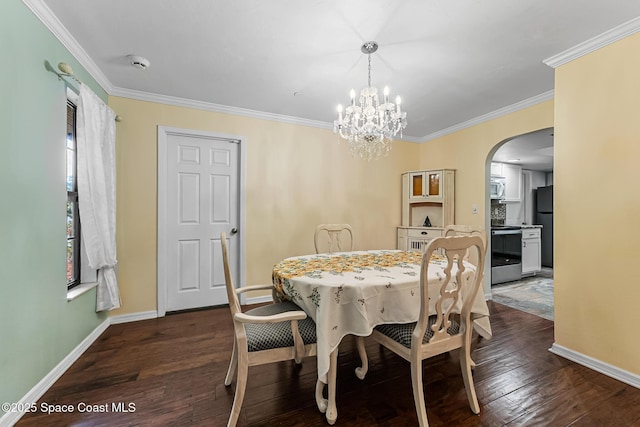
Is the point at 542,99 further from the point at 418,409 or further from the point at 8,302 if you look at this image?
the point at 8,302

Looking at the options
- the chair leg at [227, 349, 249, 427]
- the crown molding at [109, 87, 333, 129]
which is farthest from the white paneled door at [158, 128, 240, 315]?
the chair leg at [227, 349, 249, 427]

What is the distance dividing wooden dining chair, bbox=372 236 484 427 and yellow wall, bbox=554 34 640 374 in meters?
1.13

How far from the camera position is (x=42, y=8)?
65.4 inches

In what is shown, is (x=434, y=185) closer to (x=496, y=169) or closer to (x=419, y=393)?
(x=496, y=169)

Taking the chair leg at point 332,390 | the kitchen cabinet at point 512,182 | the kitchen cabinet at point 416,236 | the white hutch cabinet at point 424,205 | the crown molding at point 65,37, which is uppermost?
the crown molding at point 65,37

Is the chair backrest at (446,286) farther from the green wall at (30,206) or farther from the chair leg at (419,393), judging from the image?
the green wall at (30,206)

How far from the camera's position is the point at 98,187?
2.27 metres

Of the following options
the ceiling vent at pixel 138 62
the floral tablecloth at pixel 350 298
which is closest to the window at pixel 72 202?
the ceiling vent at pixel 138 62

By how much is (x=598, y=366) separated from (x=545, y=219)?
17.1ft

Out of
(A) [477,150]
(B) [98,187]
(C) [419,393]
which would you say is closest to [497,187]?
(A) [477,150]

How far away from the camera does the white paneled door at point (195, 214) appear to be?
121 inches

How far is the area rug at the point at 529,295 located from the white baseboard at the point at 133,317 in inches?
166

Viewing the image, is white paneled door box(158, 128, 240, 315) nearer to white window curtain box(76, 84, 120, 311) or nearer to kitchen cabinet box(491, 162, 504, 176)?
white window curtain box(76, 84, 120, 311)

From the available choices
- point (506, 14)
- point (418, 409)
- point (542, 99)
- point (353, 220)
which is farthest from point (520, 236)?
point (418, 409)
